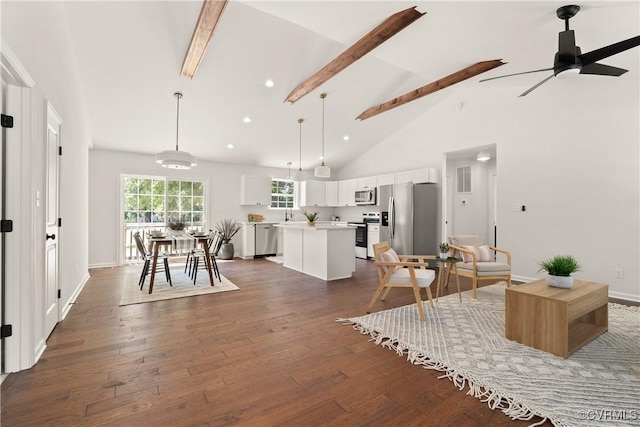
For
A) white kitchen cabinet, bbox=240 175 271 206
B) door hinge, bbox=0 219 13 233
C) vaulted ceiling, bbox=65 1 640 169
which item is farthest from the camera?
white kitchen cabinet, bbox=240 175 271 206

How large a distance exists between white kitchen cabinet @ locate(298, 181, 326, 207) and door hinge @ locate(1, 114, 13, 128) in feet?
21.4

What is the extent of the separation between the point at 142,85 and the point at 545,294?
5399 millimetres

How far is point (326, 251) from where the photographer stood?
194 inches

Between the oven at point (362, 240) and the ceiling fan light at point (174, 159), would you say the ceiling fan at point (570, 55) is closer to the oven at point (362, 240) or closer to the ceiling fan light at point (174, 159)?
the ceiling fan light at point (174, 159)

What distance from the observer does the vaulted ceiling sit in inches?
112

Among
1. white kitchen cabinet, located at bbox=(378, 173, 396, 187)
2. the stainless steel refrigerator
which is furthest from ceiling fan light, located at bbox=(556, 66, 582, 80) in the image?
white kitchen cabinet, located at bbox=(378, 173, 396, 187)

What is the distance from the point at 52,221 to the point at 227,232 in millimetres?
4592

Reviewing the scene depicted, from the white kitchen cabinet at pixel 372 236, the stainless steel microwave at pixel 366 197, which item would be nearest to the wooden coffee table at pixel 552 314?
the white kitchen cabinet at pixel 372 236

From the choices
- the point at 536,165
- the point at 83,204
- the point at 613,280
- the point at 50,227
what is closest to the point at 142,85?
the point at 83,204

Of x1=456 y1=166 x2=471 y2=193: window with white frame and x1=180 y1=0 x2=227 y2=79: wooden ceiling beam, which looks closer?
x1=180 y1=0 x2=227 y2=79: wooden ceiling beam

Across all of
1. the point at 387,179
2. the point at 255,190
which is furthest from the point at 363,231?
the point at 255,190

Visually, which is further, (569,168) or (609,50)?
(569,168)

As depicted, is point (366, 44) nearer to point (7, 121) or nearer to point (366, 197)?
point (7, 121)

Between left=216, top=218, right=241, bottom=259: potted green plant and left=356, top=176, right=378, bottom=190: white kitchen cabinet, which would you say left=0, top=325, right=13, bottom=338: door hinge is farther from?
left=356, top=176, right=378, bottom=190: white kitchen cabinet
